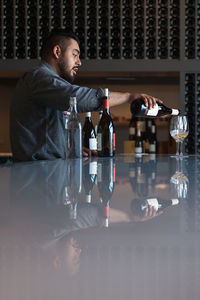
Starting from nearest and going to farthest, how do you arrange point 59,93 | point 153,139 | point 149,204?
point 149,204, point 59,93, point 153,139

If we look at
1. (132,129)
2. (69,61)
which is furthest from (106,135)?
(132,129)

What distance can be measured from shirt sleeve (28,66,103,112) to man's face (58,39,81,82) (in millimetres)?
370

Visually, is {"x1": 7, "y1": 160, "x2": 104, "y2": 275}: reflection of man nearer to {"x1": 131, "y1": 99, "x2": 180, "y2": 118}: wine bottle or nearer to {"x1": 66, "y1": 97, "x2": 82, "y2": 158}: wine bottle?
{"x1": 66, "y1": 97, "x2": 82, "y2": 158}: wine bottle

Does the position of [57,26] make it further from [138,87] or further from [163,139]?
[163,139]

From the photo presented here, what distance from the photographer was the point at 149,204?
13.0 inches

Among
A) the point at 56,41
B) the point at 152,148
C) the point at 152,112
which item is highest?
the point at 56,41

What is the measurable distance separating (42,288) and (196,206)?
0.66 feet

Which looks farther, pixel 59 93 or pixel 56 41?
pixel 56 41

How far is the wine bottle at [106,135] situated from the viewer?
176cm

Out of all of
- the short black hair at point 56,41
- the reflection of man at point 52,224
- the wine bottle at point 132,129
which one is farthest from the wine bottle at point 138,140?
the reflection of man at point 52,224

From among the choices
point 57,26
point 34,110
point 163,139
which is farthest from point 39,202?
point 163,139

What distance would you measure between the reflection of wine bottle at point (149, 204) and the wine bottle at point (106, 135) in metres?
1.37

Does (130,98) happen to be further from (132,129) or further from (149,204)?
(149,204)

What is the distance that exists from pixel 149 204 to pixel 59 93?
1.42 meters
